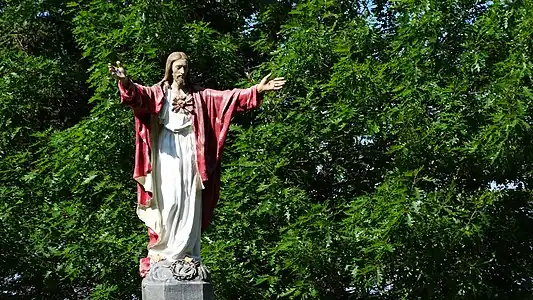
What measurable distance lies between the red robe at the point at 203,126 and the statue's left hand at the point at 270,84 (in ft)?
0.23

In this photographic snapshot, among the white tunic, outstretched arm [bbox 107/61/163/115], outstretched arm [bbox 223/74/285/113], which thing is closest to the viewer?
outstretched arm [bbox 107/61/163/115]

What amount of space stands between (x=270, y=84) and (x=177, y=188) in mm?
1140

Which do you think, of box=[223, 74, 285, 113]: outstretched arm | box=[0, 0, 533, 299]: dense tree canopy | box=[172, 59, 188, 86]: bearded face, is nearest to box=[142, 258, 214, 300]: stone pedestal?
box=[223, 74, 285, 113]: outstretched arm

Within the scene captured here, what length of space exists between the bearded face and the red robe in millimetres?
134

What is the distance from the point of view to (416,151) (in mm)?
12547

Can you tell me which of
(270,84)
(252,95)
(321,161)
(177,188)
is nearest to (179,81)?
(252,95)

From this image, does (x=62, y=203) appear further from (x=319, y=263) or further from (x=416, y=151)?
(x=416, y=151)

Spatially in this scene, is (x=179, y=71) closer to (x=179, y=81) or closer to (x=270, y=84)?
(x=179, y=81)

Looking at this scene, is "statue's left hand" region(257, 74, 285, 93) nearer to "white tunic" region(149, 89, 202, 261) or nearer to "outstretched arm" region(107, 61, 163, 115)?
"white tunic" region(149, 89, 202, 261)

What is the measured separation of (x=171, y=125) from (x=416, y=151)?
4.84 m

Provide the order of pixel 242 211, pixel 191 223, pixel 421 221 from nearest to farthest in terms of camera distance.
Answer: pixel 191 223 < pixel 421 221 < pixel 242 211

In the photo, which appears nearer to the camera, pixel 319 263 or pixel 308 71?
pixel 319 263

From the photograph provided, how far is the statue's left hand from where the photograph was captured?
8391 mm

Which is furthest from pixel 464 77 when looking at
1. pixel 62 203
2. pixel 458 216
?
pixel 62 203
